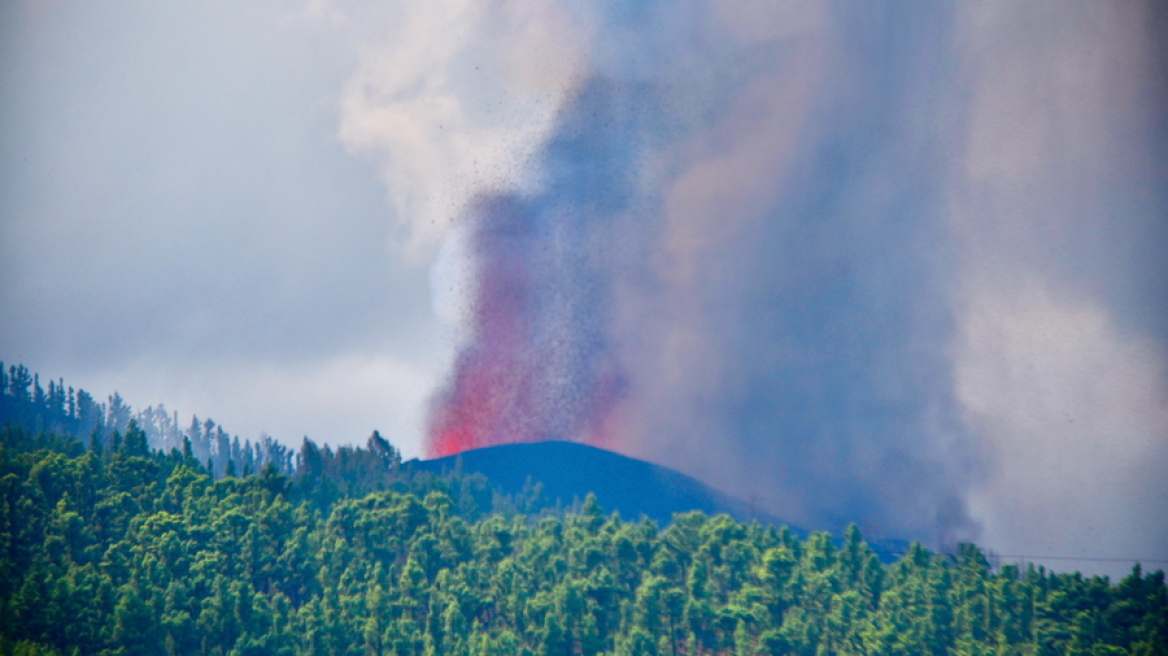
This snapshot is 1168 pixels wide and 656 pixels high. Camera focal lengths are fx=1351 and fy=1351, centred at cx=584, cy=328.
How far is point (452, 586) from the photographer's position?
103688mm

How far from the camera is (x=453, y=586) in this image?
10369cm

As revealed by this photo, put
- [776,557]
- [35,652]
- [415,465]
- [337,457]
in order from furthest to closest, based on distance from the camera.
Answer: [415,465] → [337,457] → [776,557] → [35,652]

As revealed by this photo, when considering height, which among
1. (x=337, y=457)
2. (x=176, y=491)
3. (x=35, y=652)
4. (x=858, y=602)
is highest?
(x=337, y=457)

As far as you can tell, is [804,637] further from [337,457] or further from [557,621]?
[337,457]

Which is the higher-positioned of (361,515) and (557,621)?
(361,515)

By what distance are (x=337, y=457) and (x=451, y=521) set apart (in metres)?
51.5

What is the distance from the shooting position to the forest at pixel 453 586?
3716 inches

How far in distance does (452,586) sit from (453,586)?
0.25ft

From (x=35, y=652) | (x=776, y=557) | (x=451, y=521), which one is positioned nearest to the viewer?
(x=35, y=652)

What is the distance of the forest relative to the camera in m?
94.4

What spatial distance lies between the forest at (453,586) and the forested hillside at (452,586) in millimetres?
163

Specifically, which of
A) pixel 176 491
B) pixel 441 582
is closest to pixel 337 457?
pixel 176 491

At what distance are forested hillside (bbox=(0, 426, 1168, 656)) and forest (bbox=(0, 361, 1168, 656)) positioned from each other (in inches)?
6.4

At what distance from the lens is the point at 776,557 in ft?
352
